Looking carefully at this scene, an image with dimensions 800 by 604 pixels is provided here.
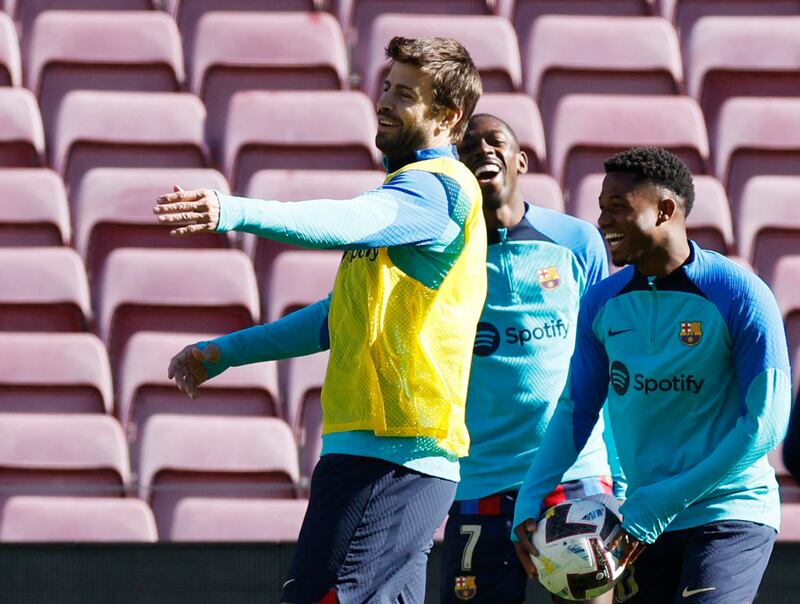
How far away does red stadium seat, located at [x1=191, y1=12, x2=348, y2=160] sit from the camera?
6910mm

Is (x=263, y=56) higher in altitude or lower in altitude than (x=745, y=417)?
lower

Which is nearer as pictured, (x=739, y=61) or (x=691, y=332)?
(x=691, y=332)

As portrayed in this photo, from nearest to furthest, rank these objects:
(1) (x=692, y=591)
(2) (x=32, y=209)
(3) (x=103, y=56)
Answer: (1) (x=692, y=591) → (2) (x=32, y=209) → (3) (x=103, y=56)

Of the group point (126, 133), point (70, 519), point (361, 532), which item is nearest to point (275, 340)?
point (361, 532)

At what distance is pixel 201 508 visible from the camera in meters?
5.21

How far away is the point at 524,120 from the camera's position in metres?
6.51

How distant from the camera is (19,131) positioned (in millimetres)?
6543

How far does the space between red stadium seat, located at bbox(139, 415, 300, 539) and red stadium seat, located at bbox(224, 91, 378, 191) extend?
155 centimetres

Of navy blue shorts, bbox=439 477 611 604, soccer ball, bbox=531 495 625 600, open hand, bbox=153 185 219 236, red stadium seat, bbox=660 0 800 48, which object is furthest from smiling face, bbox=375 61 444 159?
red stadium seat, bbox=660 0 800 48

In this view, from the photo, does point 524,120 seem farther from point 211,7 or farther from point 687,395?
point 687,395

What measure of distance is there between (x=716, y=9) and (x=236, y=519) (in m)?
4.22

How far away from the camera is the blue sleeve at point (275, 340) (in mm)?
3447

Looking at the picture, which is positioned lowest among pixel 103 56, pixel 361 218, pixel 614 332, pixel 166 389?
pixel 166 389

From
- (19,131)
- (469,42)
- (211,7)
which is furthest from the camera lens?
(211,7)
